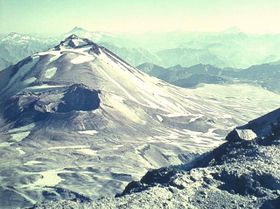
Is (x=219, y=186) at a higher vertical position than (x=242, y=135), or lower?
lower

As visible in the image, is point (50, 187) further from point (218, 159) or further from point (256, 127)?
point (218, 159)

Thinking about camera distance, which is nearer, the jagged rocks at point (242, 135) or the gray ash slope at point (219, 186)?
the gray ash slope at point (219, 186)

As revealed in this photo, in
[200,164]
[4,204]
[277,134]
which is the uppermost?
[277,134]

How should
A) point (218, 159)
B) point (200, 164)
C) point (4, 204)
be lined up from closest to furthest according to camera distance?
point (218, 159)
point (200, 164)
point (4, 204)

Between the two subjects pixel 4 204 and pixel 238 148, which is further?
pixel 4 204

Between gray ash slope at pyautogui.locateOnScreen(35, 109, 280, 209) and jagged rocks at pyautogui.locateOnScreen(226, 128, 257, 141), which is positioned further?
jagged rocks at pyautogui.locateOnScreen(226, 128, 257, 141)

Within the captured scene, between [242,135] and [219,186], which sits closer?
[219,186]

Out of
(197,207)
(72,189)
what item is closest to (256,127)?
(197,207)

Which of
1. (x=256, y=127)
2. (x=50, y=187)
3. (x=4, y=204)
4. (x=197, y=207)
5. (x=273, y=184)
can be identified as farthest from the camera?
(x=50, y=187)
